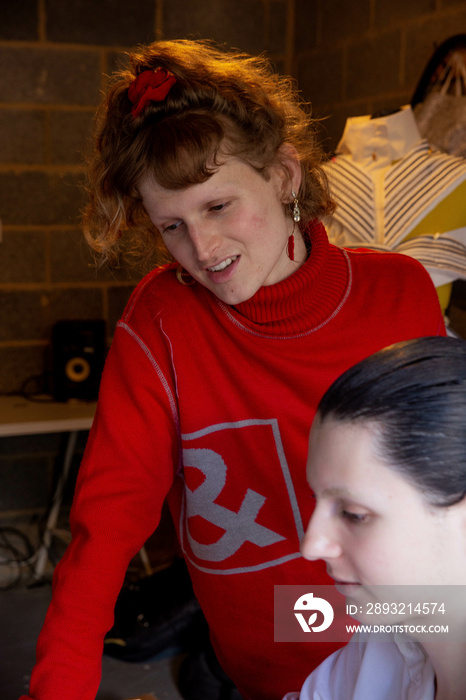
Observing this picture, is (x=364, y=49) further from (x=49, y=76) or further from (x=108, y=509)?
(x=108, y=509)

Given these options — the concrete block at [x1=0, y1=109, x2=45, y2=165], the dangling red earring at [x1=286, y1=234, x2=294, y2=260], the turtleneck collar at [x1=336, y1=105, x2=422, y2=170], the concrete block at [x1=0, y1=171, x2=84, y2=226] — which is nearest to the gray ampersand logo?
the dangling red earring at [x1=286, y1=234, x2=294, y2=260]

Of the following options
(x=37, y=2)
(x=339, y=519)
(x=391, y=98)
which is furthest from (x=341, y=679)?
(x=37, y=2)

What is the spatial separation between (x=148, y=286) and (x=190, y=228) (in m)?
0.22

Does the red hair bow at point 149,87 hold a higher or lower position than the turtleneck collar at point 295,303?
higher

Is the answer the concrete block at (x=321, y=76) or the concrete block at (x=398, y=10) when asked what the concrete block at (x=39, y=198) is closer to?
the concrete block at (x=321, y=76)

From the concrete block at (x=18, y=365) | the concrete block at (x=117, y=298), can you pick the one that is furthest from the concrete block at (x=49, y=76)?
the concrete block at (x=18, y=365)

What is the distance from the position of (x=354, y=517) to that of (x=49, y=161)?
291cm

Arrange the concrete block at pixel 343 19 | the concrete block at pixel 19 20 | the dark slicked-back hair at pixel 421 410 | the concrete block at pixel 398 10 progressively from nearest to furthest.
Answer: the dark slicked-back hair at pixel 421 410 < the concrete block at pixel 398 10 < the concrete block at pixel 343 19 < the concrete block at pixel 19 20

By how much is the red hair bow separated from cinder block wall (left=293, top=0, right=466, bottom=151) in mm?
1766

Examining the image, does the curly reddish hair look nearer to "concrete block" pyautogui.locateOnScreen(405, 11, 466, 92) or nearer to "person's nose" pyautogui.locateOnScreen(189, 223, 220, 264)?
"person's nose" pyautogui.locateOnScreen(189, 223, 220, 264)

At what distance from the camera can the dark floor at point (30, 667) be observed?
2404 mm

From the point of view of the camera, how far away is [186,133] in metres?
1.02

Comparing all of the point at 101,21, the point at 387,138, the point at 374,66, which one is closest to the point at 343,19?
the point at 374,66

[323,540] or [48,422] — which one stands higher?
[323,540]
